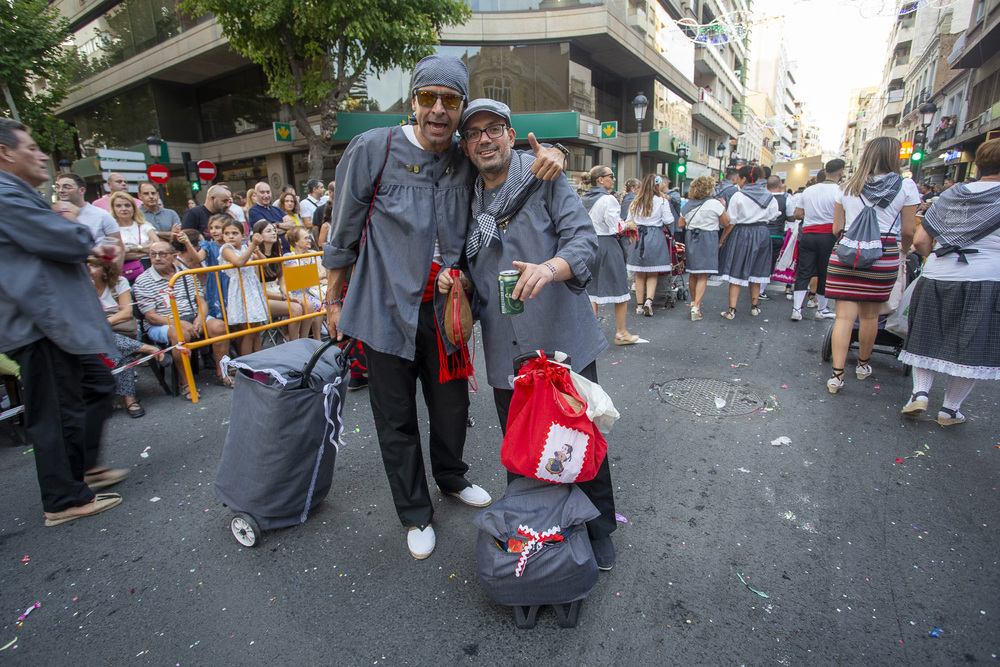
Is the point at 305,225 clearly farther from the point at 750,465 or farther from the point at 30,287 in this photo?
the point at 750,465

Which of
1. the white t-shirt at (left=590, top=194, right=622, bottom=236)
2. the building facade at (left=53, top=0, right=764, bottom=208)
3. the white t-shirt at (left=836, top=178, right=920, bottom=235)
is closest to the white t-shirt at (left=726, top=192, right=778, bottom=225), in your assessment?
the white t-shirt at (left=590, top=194, right=622, bottom=236)

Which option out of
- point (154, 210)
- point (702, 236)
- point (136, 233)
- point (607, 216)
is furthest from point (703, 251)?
point (154, 210)

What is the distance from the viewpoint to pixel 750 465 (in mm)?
3123

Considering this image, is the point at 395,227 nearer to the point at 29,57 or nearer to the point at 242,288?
the point at 242,288

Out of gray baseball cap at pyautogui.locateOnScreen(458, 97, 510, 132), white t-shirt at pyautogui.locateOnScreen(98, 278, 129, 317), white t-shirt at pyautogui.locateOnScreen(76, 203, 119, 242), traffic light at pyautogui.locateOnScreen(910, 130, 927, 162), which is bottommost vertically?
white t-shirt at pyautogui.locateOnScreen(98, 278, 129, 317)

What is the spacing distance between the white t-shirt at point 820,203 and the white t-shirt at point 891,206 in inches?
105

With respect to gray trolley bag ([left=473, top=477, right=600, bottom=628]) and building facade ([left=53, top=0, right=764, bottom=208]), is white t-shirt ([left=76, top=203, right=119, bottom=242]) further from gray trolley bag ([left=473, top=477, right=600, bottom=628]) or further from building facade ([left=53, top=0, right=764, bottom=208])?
building facade ([left=53, top=0, right=764, bottom=208])

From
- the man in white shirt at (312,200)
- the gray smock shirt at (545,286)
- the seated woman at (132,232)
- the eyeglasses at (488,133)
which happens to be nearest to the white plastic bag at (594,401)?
the gray smock shirt at (545,286)

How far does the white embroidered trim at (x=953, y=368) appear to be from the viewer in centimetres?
319

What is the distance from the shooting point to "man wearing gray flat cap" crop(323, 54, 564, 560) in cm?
203

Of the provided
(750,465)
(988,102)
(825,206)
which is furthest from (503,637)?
(988,102)

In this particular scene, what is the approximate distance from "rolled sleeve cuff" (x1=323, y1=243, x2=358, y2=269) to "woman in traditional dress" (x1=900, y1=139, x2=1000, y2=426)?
3.73 m

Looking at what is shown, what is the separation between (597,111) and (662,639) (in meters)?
26.5

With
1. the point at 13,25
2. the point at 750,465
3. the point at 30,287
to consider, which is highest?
the point at 13,25
